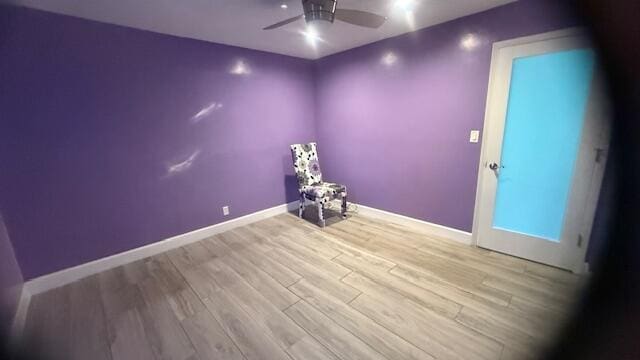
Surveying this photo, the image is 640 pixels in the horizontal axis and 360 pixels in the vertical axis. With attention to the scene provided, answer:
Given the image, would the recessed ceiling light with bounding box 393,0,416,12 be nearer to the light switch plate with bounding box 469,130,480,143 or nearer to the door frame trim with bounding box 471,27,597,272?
the door frame trim with bounding box 471,27,597,272

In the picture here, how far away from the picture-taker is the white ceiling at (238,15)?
187cm

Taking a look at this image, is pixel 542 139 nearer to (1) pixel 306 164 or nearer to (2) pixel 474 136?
(2) pixel 474 136

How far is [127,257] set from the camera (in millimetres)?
2436

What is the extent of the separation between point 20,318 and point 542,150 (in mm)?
4234

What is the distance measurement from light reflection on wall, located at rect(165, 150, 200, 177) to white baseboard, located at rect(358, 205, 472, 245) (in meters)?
2.33

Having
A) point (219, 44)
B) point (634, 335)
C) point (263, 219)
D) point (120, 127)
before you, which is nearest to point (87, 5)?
point (120, 127)

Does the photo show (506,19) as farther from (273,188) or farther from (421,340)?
(273,188)

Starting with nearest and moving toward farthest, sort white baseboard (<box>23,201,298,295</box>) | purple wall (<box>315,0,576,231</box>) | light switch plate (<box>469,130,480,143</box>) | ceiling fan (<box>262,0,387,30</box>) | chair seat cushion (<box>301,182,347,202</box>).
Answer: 1. ceiling fan (<box>262,0,387,30</box>)
2. white baseboard (<box>23,201,298,295</box>)
3. purple wall (<box>315,0,576,231</box>)
4. light switch plate (<box>469,130,480,143</box>)
5. chair seat cushion (<box>301,182,347,202</box>)

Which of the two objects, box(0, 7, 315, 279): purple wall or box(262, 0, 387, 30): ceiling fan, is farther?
box(0, 7, 315, 279): purple wall

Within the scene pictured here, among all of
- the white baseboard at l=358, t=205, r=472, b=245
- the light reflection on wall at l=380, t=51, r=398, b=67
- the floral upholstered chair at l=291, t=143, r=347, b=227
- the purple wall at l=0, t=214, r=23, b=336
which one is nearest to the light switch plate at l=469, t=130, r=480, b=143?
the white baseboard at l=358, t=205, r=472, b=245

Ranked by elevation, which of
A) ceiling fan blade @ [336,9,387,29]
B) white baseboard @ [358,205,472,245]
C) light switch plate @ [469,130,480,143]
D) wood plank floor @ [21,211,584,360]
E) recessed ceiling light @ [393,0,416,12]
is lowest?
wood plank floor @ [21,211,584,360]

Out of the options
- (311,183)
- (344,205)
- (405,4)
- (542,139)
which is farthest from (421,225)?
(405,4)

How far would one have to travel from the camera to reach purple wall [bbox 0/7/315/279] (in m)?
1.90

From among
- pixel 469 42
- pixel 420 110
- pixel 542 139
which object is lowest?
pixel 542 139
